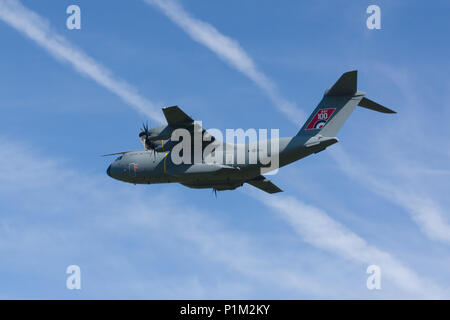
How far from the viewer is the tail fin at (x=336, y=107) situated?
24.6 m

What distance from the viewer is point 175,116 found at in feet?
79.2

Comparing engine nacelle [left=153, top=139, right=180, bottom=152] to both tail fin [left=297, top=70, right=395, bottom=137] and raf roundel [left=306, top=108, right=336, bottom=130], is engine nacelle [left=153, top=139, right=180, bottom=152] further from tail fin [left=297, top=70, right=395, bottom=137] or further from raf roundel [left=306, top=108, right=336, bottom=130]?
raf roundel [left=306, top=108, right=336, bottom=130]

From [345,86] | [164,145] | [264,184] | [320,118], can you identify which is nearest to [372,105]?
[345,86]

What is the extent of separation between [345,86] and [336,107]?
87 cm

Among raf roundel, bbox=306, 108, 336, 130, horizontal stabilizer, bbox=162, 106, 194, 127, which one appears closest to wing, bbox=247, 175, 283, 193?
raf roundel, bbox=306, 108, 336, 130

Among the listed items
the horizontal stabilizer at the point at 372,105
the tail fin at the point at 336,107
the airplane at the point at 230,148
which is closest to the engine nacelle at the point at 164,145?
the airplane at the point at 230,148

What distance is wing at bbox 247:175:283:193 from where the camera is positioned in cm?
2916

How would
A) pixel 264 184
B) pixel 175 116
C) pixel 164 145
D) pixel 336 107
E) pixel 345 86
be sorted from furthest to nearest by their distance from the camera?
1. pixel 264 184
2. pixel 164 145
3. pixel 336 107
4. pixel 345 86
5. pixel 175 116

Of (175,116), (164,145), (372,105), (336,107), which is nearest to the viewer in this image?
(175,116)

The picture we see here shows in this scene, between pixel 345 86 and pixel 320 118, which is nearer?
pixel 345 86

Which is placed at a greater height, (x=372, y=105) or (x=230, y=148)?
(x=372, y=105)

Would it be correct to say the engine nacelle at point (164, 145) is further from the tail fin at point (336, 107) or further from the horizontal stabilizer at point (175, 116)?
the tail fin at point (336, 107)

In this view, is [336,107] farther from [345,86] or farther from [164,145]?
[164,145]
